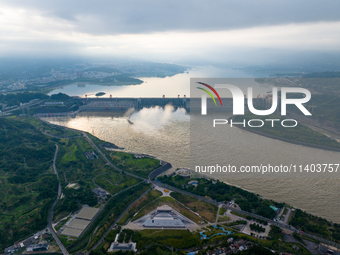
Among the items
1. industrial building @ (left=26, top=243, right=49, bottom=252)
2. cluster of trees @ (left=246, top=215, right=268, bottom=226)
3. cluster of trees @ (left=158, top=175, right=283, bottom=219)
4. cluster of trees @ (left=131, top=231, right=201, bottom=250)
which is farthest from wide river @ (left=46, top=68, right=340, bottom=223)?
industrial building @ (left=26, top=243, right=49, bottom=252)

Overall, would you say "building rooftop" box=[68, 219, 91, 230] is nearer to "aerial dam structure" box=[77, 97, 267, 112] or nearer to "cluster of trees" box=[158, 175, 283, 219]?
"cluster of trees" box=[158, 175, 283, 219]

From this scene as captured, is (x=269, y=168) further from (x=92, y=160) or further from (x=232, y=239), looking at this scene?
(x=92, y=160)

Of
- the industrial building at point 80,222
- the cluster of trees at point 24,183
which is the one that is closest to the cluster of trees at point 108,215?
the industrial building at point 80,222

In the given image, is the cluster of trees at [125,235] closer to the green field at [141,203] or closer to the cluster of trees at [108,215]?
the green field at [141,203]

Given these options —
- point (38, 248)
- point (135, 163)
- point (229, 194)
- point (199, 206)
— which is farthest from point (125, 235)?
point (135, 163)

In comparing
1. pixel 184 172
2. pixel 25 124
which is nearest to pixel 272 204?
pixel 184 172

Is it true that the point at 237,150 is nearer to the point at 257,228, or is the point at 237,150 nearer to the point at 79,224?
the point at 257,228
